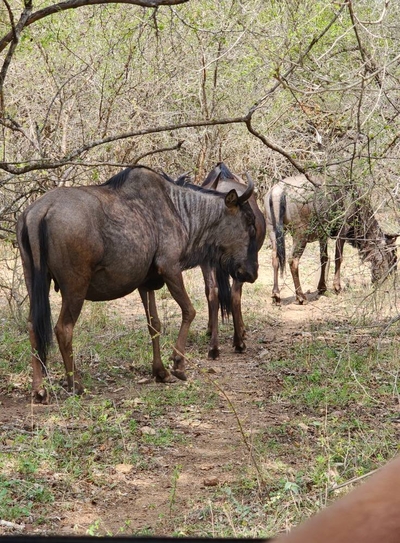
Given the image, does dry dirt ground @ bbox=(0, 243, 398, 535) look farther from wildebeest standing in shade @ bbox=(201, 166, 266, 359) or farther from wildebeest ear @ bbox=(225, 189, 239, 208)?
wildebeest ear @ bbox=(225, 189, 239, 208)

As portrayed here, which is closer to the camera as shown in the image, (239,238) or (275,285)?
(239,238)

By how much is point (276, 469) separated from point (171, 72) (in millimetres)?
7896

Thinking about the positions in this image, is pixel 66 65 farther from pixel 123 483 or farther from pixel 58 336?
pixel 123 483

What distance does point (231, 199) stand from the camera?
26.3ft

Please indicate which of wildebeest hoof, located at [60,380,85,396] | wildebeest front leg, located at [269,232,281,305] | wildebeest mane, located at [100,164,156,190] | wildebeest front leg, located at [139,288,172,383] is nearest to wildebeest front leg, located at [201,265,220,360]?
wildebeest front leg, located at [139,288,172,383]

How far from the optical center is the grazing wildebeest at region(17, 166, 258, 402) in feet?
21.3

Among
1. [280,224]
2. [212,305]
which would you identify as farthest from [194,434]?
[280,224]

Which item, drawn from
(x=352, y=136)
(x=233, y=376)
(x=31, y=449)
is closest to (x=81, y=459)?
(x=31, y=449)

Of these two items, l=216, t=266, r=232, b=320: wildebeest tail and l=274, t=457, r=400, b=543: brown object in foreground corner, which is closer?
l=274, t=457, r=400, b=543: brown object in foreground corner

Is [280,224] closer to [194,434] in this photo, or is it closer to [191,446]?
[194,434]

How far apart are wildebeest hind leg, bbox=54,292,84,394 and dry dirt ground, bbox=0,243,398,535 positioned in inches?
11.3

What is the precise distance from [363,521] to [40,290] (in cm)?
626

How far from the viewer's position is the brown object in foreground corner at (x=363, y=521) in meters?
0.35

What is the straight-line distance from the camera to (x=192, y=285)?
12.0 metres
